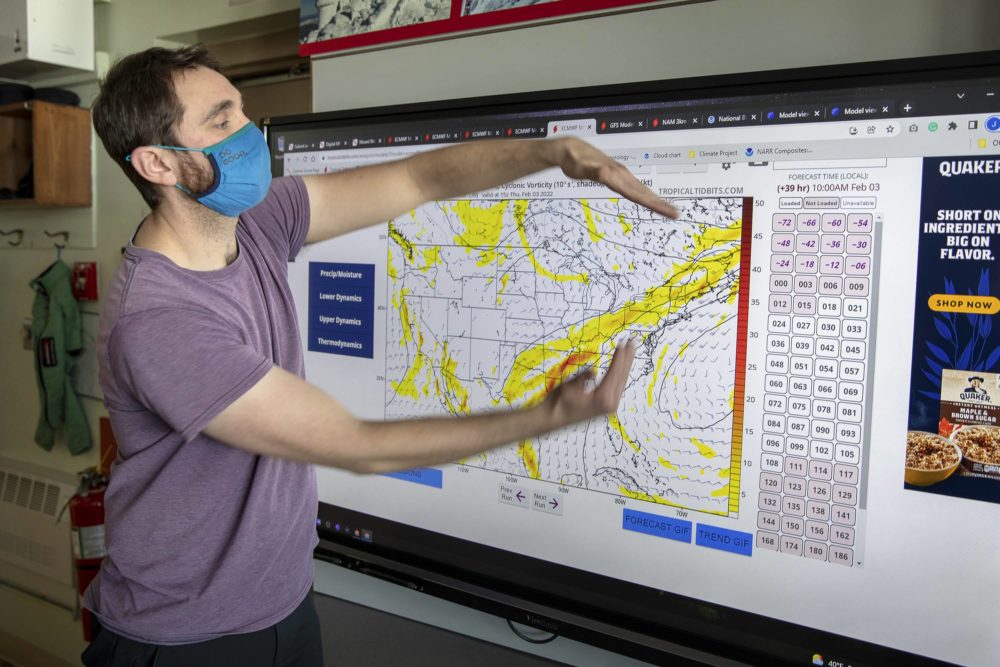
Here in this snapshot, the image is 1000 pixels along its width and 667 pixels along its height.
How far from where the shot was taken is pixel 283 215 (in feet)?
4.77

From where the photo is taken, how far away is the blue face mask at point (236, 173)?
122 cm

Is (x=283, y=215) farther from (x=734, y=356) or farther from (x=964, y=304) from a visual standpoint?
(x=964, y=304)

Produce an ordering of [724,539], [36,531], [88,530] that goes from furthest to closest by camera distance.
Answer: [36,531], [88,530], [724,539]

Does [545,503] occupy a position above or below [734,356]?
below

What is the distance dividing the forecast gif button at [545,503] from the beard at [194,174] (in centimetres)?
87

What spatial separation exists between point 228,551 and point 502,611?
1.93ft

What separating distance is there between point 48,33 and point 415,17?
1.78m

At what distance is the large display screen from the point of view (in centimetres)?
111

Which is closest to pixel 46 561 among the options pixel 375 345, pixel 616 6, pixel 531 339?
pixel 375 345

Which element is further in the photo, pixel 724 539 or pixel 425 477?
pixel 425 477

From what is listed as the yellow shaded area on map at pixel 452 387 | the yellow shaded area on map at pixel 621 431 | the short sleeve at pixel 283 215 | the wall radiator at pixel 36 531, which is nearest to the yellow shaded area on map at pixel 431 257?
the yellow shaded area on map at pixel 452 387

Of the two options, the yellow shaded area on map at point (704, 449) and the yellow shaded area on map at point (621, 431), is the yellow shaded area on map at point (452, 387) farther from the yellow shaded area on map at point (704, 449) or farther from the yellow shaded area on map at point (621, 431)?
the yellow shaded area on map at point (704, 449)

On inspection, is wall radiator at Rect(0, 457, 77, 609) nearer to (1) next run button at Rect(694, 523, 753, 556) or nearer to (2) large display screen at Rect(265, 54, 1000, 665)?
(2) large display screen at Rect(265, 54, 1000, 665)

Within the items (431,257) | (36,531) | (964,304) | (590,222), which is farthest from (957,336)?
(36,531)
